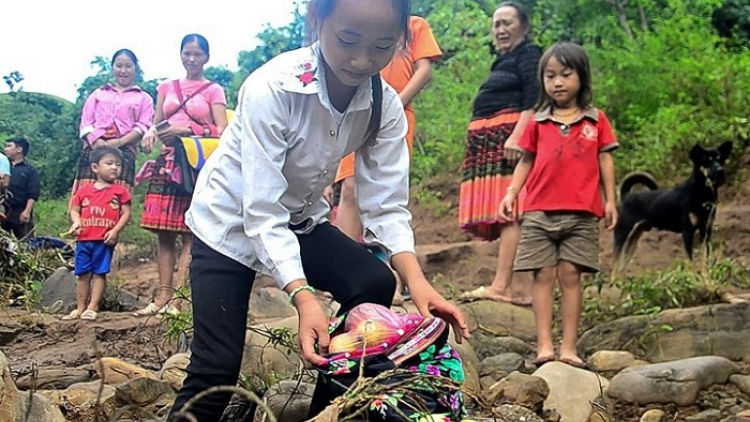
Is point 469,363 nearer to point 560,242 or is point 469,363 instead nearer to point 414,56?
point 560,242

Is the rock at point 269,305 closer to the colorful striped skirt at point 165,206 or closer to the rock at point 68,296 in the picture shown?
the colorful striped skirt at point 165,206

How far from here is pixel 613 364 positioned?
4441mm

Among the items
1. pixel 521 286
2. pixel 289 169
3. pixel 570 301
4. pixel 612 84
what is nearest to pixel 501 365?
pixel 570 301

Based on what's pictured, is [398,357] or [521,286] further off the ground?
[398,357]

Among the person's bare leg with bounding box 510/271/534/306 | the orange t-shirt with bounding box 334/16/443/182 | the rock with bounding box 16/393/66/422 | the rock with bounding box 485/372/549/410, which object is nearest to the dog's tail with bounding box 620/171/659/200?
the person's bare leg with bounding box 510/271/534/306

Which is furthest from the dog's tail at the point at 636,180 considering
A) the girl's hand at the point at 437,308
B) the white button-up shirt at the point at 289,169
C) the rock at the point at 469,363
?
the girl's hand at the point at 437,308

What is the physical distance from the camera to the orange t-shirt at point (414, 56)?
5113mm

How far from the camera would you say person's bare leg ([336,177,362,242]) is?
4.81 m

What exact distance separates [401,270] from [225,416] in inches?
29.8

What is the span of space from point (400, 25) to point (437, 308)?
718 millimetres

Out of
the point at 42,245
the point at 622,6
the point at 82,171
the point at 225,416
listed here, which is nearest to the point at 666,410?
the point at 225,416

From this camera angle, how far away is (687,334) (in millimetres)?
4770

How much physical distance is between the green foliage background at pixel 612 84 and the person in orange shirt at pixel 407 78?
2.07 m

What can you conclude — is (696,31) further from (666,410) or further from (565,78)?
(666,410)
